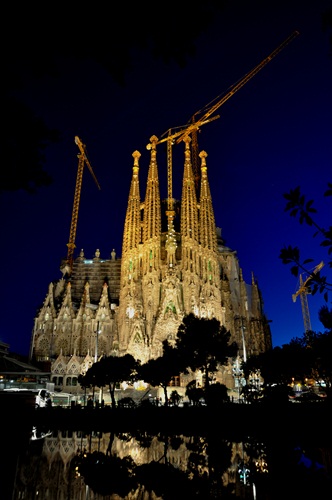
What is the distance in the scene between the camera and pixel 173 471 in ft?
42.0

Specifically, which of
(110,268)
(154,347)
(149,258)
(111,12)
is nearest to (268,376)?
(154,347)

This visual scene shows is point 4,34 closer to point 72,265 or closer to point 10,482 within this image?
point 10,482

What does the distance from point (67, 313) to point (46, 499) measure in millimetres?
70575

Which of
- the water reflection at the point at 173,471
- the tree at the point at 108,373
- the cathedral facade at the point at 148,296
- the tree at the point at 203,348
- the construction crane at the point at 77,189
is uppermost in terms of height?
the construction crane at the point at 77,189

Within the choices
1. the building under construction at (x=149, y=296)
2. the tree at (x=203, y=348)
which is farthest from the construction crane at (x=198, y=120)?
the tree at (x=203, y=348)

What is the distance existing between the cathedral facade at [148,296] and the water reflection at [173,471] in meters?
47.0

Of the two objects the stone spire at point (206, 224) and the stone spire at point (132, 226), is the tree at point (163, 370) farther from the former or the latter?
the stone spire at point (206, 224)

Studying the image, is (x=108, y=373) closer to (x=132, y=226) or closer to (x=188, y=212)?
(x=132, y=226)

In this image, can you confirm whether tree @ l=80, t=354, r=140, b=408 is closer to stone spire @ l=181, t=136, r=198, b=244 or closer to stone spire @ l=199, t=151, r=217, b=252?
stone spire @ l=181, t=136, r=198, b=244

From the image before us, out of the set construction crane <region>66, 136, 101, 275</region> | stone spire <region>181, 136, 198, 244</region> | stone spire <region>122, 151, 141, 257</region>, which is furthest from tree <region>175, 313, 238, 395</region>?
construction crane <region>66, 136, 101, 275</region>

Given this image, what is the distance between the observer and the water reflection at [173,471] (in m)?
10.2

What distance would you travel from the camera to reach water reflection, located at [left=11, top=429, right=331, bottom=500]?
1017 centimetres

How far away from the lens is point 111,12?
7562mm

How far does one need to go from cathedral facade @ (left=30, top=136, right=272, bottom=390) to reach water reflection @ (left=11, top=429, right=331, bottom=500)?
154 feet
